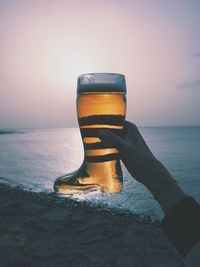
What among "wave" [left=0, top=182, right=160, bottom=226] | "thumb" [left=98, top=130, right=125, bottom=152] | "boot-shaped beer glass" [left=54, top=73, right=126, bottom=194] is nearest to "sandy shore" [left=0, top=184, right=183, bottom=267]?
"wave" [left=0, top=182, right=160, bottom=226]

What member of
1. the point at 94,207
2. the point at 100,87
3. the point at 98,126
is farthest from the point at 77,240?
the point at 100,87

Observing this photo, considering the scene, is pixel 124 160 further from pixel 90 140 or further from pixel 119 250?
pixel 119 250

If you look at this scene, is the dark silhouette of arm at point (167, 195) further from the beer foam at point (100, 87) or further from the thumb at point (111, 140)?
the beer foam at point (100, 87)

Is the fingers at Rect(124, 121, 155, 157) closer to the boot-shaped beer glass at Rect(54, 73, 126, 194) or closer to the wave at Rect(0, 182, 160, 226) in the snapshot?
the boot-shaped beer glass at Rect(54, 73, 126, 194)

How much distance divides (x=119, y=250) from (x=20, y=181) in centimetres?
1821

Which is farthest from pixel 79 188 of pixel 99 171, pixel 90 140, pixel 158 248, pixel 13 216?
pixel 13 216

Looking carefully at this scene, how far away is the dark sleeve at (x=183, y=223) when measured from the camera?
3.56ft

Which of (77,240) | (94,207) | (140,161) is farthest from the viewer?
(94,207)

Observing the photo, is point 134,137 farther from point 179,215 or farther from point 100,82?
point 179,215

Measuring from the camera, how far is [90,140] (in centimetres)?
150

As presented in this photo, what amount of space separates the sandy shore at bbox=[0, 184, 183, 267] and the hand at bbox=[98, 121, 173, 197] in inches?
279

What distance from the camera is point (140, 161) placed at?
1257 mm

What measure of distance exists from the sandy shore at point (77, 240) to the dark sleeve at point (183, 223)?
7.16 meters

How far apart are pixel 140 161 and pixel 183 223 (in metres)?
0.30
